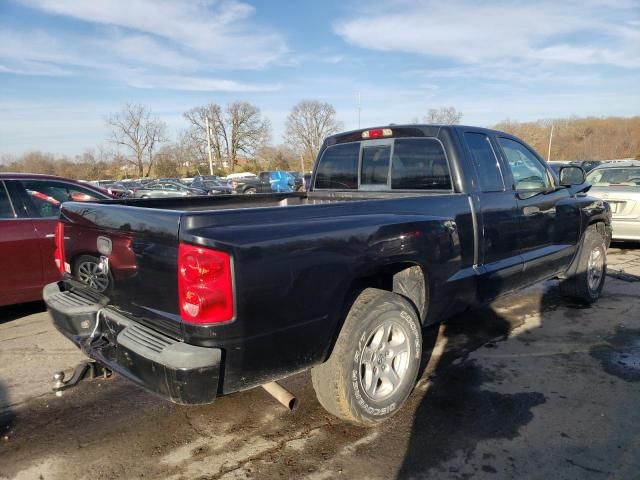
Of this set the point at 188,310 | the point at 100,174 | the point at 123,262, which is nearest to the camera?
the point at 188,310

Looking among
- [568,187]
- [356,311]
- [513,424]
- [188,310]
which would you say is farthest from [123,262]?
[568,187]

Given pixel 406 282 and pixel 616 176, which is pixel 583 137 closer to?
pixel 616 176

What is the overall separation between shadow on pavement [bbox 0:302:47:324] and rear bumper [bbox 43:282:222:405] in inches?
113

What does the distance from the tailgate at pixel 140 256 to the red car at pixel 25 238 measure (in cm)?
253

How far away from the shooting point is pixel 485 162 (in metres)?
3.98

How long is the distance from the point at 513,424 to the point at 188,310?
2.19m

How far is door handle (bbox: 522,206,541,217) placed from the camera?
13.7ft

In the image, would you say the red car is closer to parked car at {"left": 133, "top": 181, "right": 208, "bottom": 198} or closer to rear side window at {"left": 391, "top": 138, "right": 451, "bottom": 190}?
rear side window at {"left": 391, "top": 138, "right": 451, "bottom": 190}

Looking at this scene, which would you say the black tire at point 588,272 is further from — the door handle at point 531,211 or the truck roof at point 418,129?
the truck roof at point 418,129

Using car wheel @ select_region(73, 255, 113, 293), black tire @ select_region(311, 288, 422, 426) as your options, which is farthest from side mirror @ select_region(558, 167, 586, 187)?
car wheel @ select_region(73, 255, 113, 293)

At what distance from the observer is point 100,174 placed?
62344 mm

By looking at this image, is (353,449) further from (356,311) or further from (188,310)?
(188,310)

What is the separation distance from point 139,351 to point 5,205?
12.4 ft

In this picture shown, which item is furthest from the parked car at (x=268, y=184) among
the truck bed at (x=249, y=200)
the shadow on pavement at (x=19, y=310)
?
the truck bed at (x=249, y=200)
